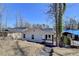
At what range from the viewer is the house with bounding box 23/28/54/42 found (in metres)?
1.20

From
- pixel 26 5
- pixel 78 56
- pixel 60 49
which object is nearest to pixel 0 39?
pixel 26 5

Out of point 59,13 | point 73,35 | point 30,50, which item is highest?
point 59,13

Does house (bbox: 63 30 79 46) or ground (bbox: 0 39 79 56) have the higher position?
house (bbox: 63 30 79 46)

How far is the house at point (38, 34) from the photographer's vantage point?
1.20 meters

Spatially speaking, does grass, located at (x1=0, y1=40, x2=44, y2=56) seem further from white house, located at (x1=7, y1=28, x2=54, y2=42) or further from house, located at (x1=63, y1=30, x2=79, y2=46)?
house, located at (x1=63, y1=30, x2=79, y2=46)

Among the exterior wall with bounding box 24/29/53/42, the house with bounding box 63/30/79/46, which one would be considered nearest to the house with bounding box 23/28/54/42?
the exterior wall with bounding box 24/29/53/42

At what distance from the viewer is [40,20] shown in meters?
1.22

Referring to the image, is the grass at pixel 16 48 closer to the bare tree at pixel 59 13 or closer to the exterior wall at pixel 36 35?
the exterior wall at pixel 36 35

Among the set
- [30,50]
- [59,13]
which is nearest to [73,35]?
[59,13]

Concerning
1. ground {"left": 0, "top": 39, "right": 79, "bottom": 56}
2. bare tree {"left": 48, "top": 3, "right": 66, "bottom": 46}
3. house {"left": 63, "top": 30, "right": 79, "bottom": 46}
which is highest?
bare tree {"left": 48, "top": 3, "right": 66, "bottom": 46}

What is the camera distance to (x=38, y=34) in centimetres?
121

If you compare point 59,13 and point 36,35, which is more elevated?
point 59,13

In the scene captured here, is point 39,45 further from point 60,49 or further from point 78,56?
point 78,56

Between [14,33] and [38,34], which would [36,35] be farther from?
[14,33]
